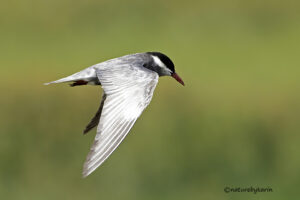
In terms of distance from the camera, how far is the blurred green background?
9609 millimetres

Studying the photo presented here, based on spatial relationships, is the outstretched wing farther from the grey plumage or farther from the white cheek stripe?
the white cheek stripe

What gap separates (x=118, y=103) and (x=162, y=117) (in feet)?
11.4

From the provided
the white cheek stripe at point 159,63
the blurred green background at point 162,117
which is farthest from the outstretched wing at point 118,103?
the blurred green background at point 162,117

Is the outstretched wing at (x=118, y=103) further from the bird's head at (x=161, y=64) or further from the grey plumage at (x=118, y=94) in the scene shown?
the bird's head at (x=161, y=64)

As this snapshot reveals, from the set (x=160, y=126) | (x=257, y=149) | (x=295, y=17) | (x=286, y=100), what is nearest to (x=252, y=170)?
(x=257, y=149)

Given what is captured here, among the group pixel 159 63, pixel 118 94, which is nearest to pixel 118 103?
pixel 118 94

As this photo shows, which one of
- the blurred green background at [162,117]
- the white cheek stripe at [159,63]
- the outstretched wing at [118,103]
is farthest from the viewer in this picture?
the blurred green background at [162,117]

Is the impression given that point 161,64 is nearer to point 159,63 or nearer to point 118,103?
point 159,63

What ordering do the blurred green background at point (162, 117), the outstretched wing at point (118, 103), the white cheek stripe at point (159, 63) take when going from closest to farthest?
the outstretched wing at point (118, 103), the white cheek stripe at point (159, 63), the blurred green background at point (162, 117)

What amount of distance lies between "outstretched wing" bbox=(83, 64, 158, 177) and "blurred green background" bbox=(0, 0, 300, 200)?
2.03 m

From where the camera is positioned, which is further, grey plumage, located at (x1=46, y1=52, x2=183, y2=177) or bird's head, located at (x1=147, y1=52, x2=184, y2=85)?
bird's head, located at (x1=147, y1=52, x2=184, y2=85)

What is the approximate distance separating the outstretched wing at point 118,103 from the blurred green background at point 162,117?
6.67 ft

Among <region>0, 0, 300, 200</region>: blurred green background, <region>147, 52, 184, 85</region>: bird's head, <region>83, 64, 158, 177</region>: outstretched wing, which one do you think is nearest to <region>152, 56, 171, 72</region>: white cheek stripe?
<region>147, 52, 184, 85</region>: bird's head

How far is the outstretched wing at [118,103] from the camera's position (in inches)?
255
